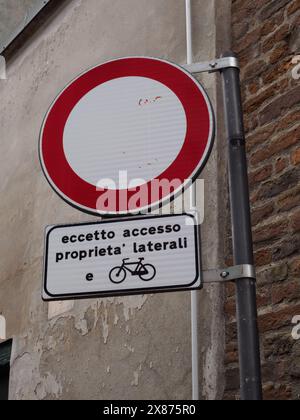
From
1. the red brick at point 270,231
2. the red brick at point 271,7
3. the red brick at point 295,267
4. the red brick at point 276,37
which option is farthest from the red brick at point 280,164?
the red brick at point 271,7

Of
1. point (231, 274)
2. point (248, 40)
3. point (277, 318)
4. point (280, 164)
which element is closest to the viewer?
point (231, 274)

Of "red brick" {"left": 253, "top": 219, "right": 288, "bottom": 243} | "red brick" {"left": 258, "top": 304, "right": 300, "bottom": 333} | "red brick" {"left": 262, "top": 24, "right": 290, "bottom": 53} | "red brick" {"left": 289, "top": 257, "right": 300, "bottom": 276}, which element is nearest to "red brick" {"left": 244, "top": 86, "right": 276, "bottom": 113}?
"red brick" {"left": 262, "top": 24, "right": 290, "bottom": 53}

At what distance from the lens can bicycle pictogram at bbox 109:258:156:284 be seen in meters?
1.68

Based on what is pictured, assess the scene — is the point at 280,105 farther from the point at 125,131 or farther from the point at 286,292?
the point at 125,131

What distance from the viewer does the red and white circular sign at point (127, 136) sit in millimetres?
1820

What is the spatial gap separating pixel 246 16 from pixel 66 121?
72.3 inches

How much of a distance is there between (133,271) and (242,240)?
0.29 m

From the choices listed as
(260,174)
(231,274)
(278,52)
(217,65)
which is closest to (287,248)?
(260,174)

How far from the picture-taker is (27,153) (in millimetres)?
5074

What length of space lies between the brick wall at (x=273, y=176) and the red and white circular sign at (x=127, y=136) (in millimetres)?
1094

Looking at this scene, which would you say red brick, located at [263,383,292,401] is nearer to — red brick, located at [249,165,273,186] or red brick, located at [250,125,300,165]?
red brick, located at [249,165,273,186]

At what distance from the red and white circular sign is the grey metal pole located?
7cm

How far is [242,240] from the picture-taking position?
5.46 ft
